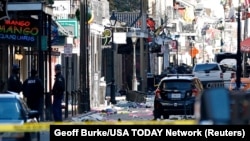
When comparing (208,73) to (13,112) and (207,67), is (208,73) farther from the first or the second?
(13,112)

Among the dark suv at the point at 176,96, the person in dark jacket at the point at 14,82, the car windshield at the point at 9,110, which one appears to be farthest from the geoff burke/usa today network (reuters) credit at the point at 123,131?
the dark suv at the point at 176,96

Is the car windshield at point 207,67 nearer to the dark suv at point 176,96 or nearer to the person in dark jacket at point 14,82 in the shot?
the dark suv at point 176,96

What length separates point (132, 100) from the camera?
4619 cm

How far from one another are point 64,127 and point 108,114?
24877mm

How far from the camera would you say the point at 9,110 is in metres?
15.8

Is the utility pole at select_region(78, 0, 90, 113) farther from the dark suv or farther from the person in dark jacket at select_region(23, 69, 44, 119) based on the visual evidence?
the person in dark jacket at select_region(23, 69, 44, 119)

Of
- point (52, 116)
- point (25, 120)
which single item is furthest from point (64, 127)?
point (52, 116)

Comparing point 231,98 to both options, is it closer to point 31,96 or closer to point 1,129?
point 1,129

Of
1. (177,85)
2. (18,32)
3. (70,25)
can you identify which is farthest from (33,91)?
(70,25)

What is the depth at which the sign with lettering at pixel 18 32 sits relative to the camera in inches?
1109

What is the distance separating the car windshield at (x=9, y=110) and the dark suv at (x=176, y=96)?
13.7m

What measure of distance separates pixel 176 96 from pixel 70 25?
15.3m

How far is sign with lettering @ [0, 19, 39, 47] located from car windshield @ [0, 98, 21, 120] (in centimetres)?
1229

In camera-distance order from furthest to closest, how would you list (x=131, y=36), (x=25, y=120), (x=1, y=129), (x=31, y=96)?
(x=131, y=36) → (x=31, y=96) → (x=25, y=120) → (x=1, y=129)
